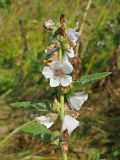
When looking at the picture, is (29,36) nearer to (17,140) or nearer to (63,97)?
(17,140)

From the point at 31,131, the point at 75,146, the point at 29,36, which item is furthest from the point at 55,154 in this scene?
the point at 31,131

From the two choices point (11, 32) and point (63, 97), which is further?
point (11, 32)

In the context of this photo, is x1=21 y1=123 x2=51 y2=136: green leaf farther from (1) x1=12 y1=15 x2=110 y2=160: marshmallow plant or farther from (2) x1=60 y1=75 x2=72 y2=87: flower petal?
(2) x1=60 y1=75 x2=72 y2=87: flower petal

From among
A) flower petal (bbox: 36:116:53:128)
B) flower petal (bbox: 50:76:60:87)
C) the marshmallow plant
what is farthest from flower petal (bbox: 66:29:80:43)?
flower petal (bbox: 36:116:53:128)

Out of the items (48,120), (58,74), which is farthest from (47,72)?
(48,120)

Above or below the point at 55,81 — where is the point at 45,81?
above

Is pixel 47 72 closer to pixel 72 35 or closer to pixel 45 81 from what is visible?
pixel 72 35
